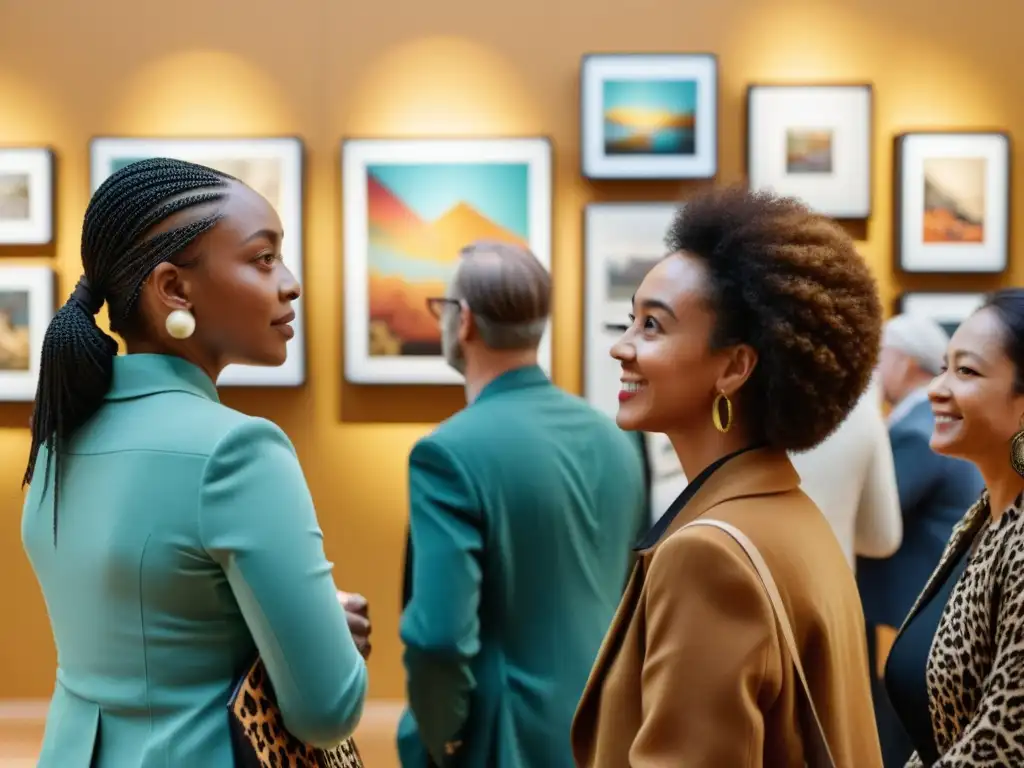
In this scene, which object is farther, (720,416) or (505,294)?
(505,294)

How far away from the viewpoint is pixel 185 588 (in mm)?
1504

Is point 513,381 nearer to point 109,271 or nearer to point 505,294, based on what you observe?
point 505,294

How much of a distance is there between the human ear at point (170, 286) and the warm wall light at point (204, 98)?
3641 millimetres

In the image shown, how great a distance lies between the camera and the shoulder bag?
1.40 metres

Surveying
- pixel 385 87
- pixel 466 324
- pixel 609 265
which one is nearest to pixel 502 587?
pixel 466 324

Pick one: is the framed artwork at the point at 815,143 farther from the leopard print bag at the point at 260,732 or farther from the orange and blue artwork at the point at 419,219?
the leopard print bag at the point at 260,732

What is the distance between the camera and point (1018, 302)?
2.18 metres

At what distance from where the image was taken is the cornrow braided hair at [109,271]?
5.27 feet

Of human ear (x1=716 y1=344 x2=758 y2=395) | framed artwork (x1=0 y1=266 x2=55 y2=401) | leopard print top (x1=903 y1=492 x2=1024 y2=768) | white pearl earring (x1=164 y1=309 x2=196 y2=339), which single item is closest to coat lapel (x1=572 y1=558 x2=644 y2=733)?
human ear (x1=716 y1=344 x2=758 y2=395)

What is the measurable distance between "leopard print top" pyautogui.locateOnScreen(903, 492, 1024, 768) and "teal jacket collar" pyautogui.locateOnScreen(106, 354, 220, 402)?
47.7 inches

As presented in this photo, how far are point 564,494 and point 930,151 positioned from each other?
3.33 m

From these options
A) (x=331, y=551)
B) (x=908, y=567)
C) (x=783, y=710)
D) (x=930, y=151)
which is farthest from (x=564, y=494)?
(x=930, y=151)

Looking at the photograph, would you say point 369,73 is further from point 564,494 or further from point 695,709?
point 695,709

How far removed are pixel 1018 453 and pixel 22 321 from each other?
4.32m
